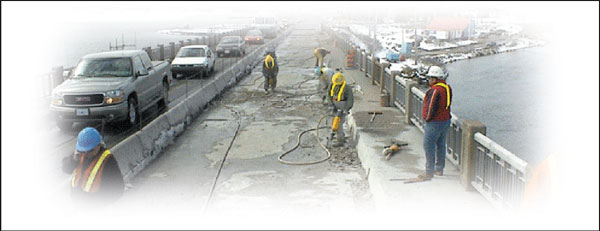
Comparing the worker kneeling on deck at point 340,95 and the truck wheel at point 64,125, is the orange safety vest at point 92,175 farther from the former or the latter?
the truck wheel at point 64,125

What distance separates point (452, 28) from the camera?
498 feet

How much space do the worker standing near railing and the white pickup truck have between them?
66.3 feet

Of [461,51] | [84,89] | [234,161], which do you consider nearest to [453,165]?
[234,161]

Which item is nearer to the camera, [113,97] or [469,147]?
[469,147]

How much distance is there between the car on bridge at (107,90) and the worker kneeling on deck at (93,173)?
22.5 feet

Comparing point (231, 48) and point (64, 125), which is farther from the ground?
point (231, 48)

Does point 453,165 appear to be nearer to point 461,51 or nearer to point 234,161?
point 234,161

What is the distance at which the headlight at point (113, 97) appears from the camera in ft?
46.4

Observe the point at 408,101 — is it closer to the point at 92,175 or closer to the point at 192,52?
the point at 92,175

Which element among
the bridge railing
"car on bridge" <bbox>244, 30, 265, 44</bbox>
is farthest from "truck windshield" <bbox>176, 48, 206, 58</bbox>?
"car on bridge" <bbox>244, 30, 265, 44</bbox>

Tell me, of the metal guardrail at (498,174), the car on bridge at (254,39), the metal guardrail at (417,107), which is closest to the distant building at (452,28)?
the car on bridge at (254,39)

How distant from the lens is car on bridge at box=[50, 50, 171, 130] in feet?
46.3

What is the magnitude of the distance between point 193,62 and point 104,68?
1331 centimetres

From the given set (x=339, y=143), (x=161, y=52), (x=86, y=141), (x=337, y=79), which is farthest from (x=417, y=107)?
(x=161, y=52)
